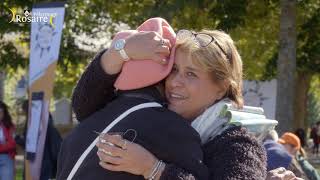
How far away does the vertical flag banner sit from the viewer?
8.33 meters

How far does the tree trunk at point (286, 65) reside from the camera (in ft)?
35.0

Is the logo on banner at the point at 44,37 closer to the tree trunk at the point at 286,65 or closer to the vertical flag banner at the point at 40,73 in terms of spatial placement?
the vertical flag banner at the point at 40,73

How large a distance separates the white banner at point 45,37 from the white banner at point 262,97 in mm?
4921

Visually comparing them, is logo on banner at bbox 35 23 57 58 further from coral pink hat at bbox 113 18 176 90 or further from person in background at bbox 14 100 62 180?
coral pink hat at bbox 113 18 176 90

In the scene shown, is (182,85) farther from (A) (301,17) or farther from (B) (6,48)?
(B) (6,48)

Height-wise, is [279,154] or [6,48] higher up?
[279,154]

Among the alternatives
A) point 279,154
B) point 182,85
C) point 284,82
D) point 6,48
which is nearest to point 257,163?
point 182,85

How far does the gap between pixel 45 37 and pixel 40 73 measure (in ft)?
1.53

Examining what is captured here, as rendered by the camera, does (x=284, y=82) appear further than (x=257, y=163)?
Yes

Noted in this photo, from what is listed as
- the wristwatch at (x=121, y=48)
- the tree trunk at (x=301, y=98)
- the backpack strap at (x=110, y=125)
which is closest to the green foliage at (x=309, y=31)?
the tree trunk at (x=301, y=98)

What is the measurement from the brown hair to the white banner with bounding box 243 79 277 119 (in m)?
10.4

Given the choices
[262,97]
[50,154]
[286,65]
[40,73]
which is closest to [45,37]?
[40,73]

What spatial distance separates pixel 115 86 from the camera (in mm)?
2150

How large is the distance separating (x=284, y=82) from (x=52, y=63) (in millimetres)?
3911
